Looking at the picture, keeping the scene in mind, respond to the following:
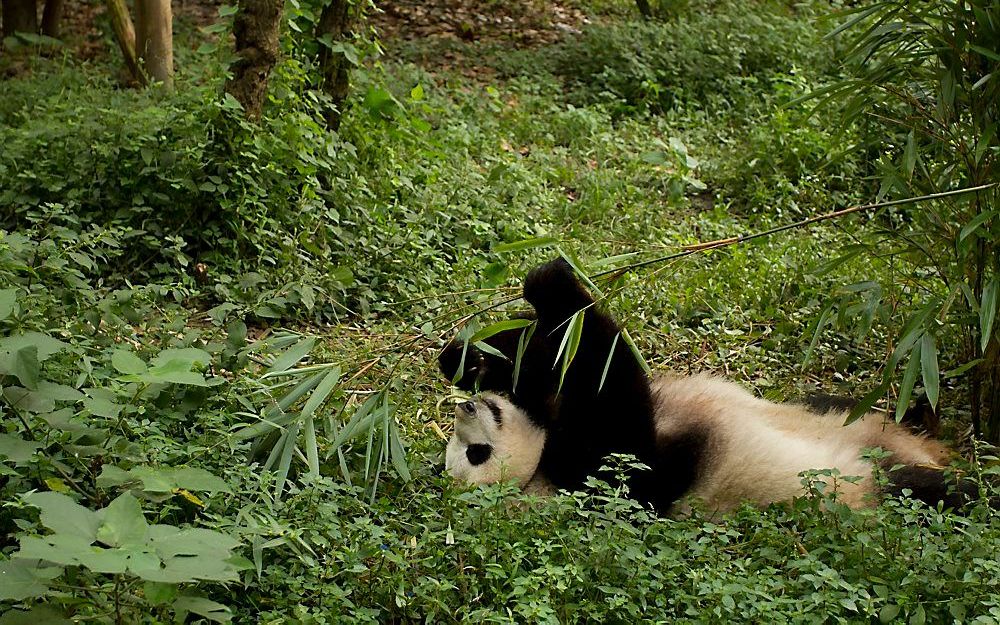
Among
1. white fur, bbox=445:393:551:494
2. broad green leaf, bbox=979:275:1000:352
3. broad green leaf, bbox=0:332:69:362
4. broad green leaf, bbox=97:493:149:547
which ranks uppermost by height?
broad green leaf, bbox=0:332:69:362

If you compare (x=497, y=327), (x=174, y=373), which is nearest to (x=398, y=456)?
(x=497, y=327)

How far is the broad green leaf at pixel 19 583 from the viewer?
211 cm

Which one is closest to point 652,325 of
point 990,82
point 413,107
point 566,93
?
point 990,82

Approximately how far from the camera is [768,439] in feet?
11.5

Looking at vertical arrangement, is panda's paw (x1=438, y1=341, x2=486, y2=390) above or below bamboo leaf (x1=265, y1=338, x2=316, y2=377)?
below

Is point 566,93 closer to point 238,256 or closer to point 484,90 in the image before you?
point 484,90

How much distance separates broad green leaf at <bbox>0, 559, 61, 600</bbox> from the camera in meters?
2.11

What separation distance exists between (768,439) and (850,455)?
31 centimetres

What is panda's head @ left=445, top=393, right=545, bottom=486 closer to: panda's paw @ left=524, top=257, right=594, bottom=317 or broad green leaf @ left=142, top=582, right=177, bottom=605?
panda's paw @ left=524, top=257, right=594, bottom=317

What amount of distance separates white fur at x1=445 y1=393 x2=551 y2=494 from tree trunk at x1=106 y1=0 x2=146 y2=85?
4.38 m

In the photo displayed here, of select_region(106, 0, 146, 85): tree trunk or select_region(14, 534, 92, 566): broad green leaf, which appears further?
select_region(106, 0, 146, 85): tree trunk

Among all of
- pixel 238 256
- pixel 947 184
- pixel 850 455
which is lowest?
pixel 850 455

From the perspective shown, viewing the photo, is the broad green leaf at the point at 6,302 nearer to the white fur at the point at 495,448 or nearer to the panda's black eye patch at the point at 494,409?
the white fur at the point at 495,448

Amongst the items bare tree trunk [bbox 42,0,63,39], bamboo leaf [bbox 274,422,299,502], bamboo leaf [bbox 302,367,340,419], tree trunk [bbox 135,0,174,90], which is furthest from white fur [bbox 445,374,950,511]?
bare tree trunk [bbox 42,0,63,39]
